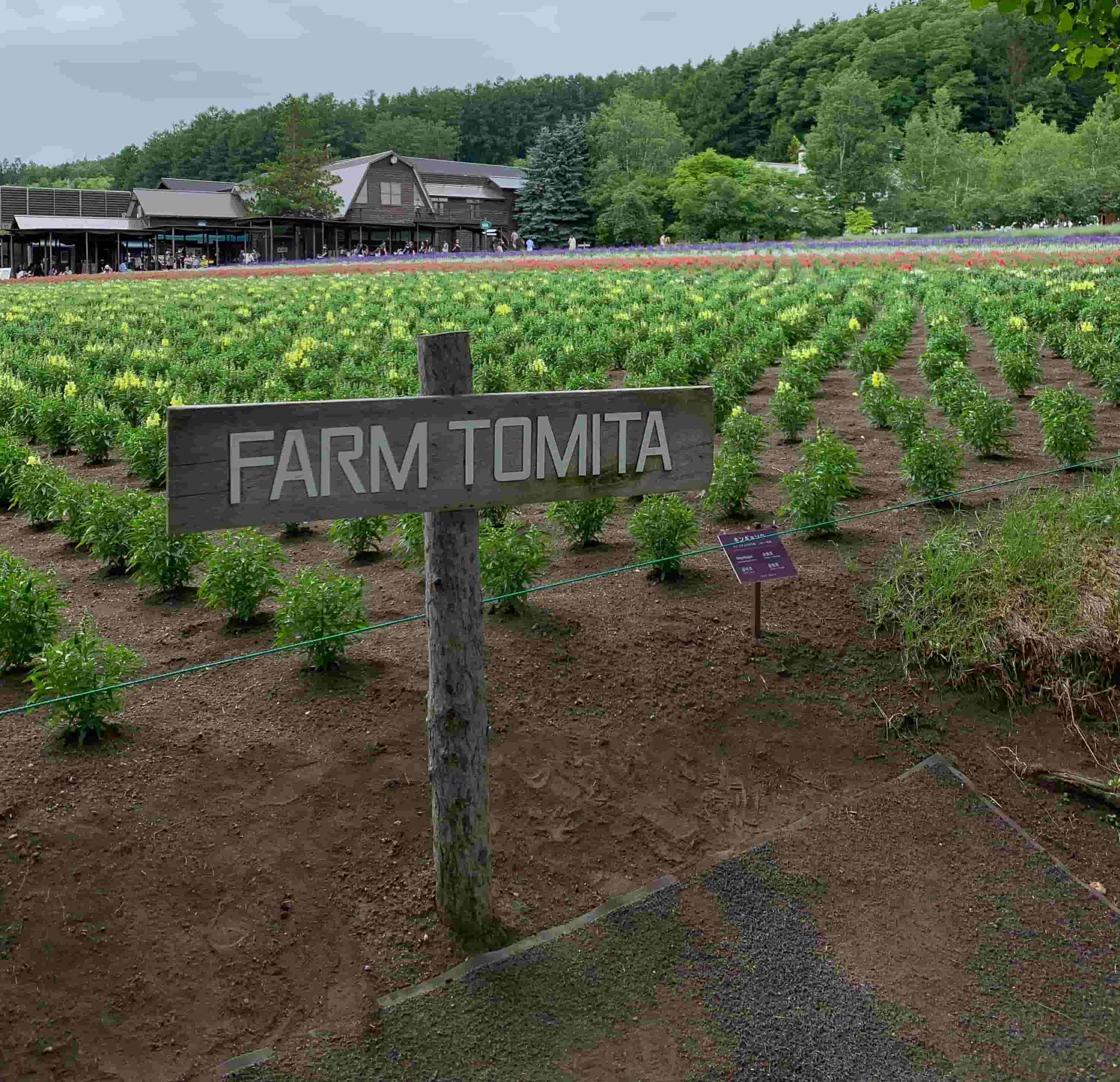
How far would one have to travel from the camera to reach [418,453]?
3.95 metres

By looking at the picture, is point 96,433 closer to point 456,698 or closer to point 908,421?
point 908,421

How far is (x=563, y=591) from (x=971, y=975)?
353cm

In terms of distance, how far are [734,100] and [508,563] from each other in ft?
346

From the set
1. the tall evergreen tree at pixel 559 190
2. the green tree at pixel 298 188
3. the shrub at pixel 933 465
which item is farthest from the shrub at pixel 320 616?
the tall evergreen tree at pixel 559 190

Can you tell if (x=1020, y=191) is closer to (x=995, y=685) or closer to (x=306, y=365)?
(x=306, y=365)

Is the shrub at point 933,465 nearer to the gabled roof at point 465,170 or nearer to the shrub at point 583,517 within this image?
the shrub at point 583,517

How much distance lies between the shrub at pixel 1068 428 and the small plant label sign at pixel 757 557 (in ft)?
14.1

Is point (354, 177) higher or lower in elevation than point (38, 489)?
higher

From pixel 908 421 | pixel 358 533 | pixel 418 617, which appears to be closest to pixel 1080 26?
pixel 908 421

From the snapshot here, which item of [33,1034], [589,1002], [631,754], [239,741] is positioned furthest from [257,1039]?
[631,754]

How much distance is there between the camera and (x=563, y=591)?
726 centimetres

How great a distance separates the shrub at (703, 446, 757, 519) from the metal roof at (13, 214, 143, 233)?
60.8 metres

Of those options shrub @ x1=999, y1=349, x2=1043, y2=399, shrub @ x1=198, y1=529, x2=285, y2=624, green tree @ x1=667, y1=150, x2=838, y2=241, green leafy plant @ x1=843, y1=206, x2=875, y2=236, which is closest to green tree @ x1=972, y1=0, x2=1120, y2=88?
shrub @ x1=999, y1=349, x2=1043, y2=399

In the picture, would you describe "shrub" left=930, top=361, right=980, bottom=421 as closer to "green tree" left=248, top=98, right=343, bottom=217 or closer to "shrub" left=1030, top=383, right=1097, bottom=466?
"shrub" left=1030, top=383, right=1097, bottom=466
